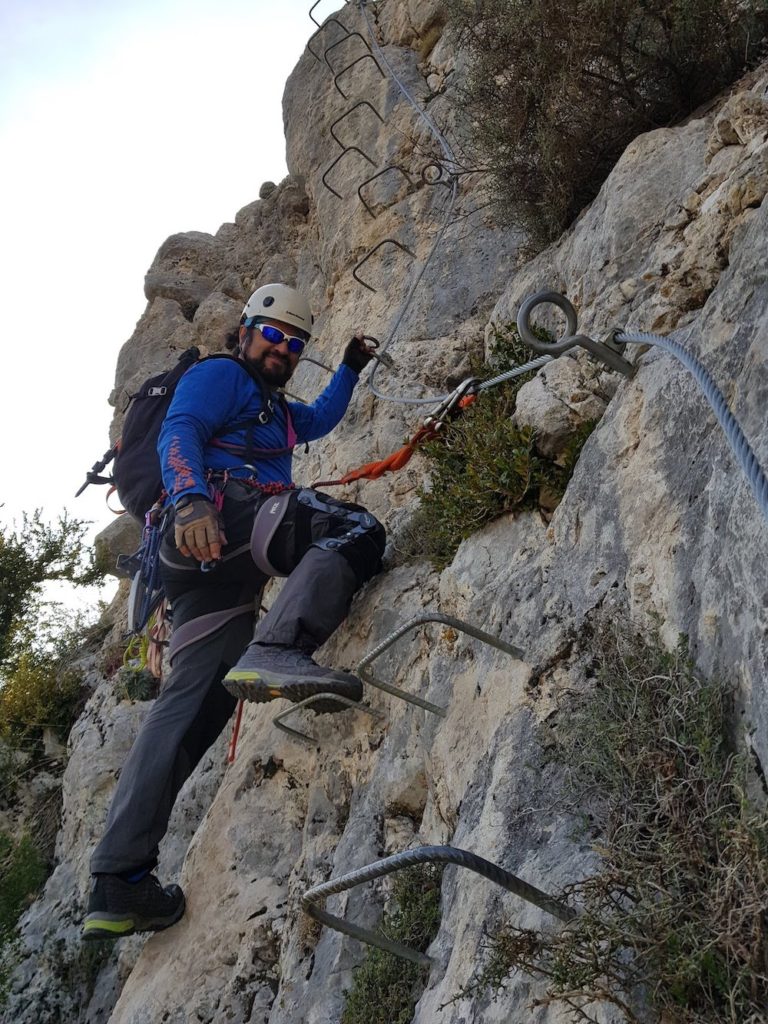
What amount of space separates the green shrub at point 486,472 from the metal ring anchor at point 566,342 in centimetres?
52

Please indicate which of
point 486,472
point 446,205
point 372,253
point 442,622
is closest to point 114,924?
point 442,622

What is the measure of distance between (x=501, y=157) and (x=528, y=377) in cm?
222

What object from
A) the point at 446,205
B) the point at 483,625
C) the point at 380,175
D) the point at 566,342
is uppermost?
the point at 380,175

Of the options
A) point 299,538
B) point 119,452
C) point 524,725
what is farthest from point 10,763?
point 524,725

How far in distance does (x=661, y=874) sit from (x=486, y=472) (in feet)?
8.91

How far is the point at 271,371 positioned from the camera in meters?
6.88

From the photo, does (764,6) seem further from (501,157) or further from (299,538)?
(299,538)

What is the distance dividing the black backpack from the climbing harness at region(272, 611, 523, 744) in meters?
1.82

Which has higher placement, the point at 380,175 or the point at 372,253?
the point at 380,175

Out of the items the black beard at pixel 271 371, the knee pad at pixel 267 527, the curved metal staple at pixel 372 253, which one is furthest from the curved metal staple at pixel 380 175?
the knee pad at pixel 267 527

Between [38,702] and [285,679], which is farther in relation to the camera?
[38,702]

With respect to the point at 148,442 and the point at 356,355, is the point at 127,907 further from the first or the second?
the point at 356,355

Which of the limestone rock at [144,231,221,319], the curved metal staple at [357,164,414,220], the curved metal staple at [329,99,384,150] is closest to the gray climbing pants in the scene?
the curved metal staple at [357,164,414,220]

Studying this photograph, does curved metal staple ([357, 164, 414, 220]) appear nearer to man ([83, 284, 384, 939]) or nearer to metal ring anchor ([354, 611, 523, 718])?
man ([83, 284, 384, 939])
